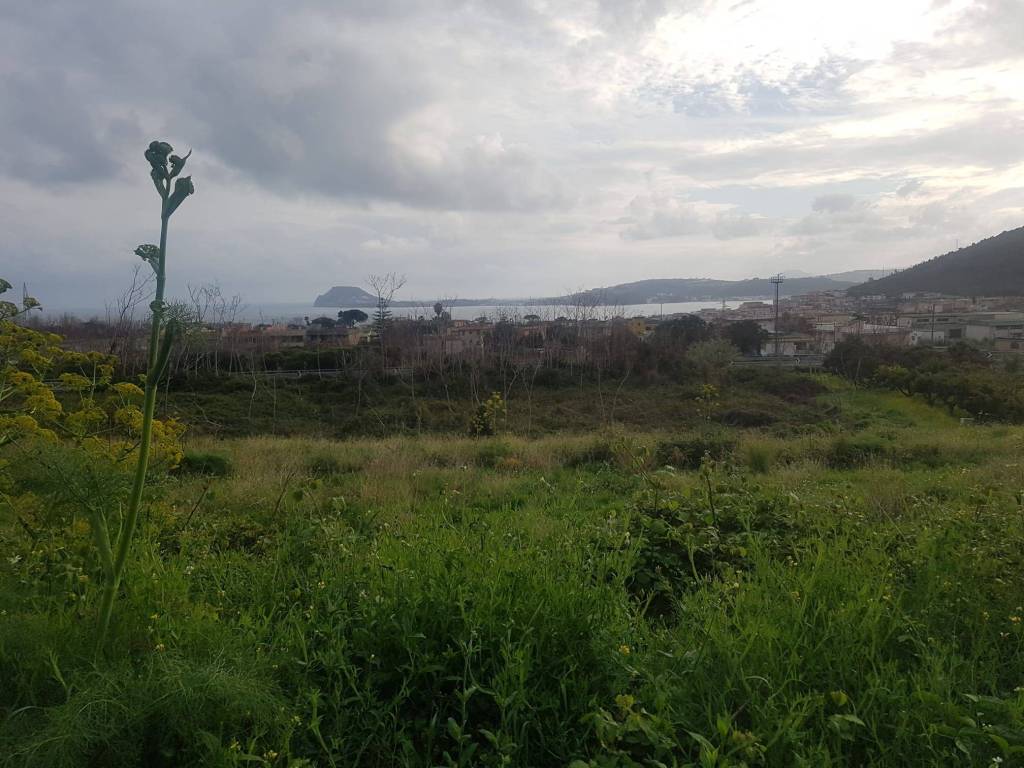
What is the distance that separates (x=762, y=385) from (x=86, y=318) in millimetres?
26319

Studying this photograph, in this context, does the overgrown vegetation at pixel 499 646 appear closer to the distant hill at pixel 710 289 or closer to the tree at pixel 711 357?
the tree at pixel 711 357

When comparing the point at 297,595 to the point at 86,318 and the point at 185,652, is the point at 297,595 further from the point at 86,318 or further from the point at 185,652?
the point at 86,318

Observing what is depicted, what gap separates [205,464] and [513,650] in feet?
25.7

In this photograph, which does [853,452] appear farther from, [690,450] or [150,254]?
[150,254]

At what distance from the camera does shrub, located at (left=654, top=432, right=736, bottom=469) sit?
370 inches

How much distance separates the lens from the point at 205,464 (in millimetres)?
8922

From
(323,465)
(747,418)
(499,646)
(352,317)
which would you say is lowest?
(747,418)

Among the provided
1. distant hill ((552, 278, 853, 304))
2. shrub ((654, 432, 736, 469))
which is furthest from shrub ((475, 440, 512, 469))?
distant hill ((552, 278, 853, 304))

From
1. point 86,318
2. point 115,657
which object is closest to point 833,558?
point 115,657

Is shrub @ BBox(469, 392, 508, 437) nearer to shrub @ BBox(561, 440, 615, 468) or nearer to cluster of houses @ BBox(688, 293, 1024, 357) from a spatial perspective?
shrub @ BBox(561, 440, 615, 468)

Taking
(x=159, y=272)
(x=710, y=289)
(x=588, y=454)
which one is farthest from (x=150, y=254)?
(x=710, y=289)

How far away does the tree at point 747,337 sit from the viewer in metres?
35.7

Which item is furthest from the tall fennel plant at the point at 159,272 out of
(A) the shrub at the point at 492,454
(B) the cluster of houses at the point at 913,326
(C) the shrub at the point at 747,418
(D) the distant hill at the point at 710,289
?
(D) the distant hill at the point at 710,289

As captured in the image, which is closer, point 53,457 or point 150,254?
point 150,254
